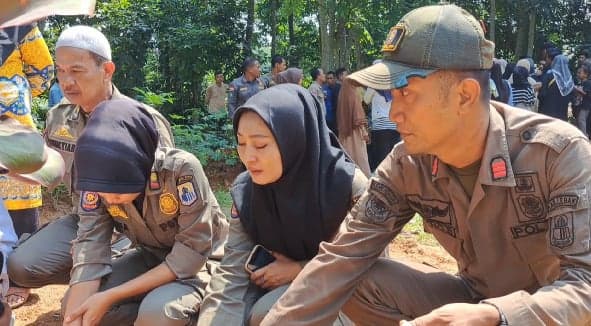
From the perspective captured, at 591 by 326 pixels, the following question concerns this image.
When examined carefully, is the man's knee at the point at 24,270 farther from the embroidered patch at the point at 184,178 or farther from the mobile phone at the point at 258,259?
the mobile phone at the point at 258,259

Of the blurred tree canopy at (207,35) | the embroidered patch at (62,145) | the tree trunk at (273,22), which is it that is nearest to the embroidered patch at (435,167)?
the embroidered patch at (62,145)

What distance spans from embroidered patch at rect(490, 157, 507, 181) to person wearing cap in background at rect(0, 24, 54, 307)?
89.2 inches

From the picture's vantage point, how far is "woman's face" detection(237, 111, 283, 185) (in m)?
2.18

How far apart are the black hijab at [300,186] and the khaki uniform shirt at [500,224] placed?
0.90 feet

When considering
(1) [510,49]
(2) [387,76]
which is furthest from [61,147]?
(1) [510,49]

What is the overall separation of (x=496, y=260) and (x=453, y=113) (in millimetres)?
519

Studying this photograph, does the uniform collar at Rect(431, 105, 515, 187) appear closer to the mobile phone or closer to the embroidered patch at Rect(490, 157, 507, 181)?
the embroidered patch at Rect(490, 157, 507, 181)

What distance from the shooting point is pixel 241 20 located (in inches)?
441

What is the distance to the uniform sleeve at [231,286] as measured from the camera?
7.03 feet

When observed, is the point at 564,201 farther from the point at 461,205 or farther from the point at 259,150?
the point at 259,150

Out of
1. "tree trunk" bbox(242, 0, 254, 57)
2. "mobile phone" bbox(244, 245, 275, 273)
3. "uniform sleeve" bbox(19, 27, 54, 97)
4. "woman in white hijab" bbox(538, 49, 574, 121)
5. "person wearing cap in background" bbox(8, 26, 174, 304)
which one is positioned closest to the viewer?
"mobile phone" bbox(244, 245, 275, 273)

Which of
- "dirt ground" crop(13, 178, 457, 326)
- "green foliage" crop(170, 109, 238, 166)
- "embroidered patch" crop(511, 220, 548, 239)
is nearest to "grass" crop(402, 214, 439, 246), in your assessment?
"dirt ground" crop(13, 178, 457, 326)

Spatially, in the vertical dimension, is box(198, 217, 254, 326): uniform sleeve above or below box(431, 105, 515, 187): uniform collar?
below

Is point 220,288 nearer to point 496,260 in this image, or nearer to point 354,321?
point 354,321
